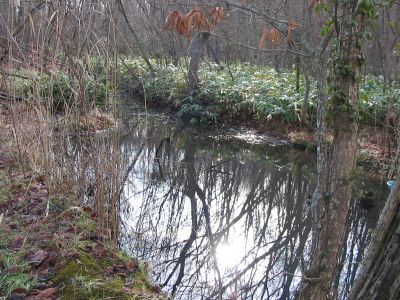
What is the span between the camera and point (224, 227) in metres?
4.57

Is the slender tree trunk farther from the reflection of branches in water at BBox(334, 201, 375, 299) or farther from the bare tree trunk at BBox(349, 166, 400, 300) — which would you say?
the reflection of branches in water at BBox(334, 201, 375, 299)

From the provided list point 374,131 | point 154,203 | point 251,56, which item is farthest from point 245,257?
point 251,56

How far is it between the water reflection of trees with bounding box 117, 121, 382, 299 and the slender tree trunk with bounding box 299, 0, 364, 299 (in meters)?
0.32

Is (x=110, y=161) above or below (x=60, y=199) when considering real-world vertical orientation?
above

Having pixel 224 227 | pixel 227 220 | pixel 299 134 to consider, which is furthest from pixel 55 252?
pixel 299 134

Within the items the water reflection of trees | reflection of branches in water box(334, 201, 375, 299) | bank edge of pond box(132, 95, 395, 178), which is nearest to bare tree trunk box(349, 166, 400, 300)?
the water reflection of trees

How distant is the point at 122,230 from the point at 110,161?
1015 mm

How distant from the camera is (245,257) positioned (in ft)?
12.9

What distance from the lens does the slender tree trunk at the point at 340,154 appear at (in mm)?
1879

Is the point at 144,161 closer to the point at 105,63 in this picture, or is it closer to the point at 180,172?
the point at 180,172

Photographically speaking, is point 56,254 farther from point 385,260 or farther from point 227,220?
point 227,220

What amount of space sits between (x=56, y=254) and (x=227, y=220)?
252cm

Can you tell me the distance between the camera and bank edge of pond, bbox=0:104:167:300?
213cm

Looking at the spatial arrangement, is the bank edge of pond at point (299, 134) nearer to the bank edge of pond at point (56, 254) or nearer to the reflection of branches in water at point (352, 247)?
the reflection of branches in water at point (352, 247)
